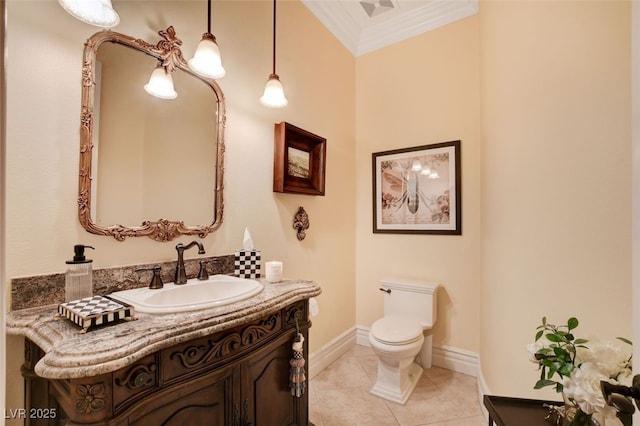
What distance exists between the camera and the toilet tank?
2242 millimetres

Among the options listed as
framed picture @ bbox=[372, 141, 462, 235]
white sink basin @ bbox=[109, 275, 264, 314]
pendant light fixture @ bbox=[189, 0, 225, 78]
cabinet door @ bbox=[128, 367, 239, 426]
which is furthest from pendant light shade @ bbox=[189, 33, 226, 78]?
framed picture @ bbox=[372, 141, 462, 235]

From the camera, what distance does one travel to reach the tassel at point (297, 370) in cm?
129

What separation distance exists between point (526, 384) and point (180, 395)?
1.46 meters

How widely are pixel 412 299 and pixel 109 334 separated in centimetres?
211

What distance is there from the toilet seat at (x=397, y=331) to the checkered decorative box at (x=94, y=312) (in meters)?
1.58

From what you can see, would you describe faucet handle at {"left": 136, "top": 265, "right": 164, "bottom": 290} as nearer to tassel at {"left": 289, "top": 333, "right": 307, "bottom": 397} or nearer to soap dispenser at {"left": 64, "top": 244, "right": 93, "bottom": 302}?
soap dispenser at {"left": 64, "top": 244, "right": 93, "bottom": 302}

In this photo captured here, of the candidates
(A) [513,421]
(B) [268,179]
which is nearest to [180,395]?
(A) [513,421]

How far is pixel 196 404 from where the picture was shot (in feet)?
3.01

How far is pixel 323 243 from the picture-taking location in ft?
7.91

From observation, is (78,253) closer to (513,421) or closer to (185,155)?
(185,155)

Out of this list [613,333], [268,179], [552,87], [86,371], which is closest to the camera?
[86,371]

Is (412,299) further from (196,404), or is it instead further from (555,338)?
(196,404)

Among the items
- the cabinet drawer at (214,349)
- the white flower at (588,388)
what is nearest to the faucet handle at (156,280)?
the cabinet drawer at (214,349)

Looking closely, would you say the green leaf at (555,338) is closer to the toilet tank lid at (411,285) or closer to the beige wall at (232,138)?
the beige wall at (232,138)
